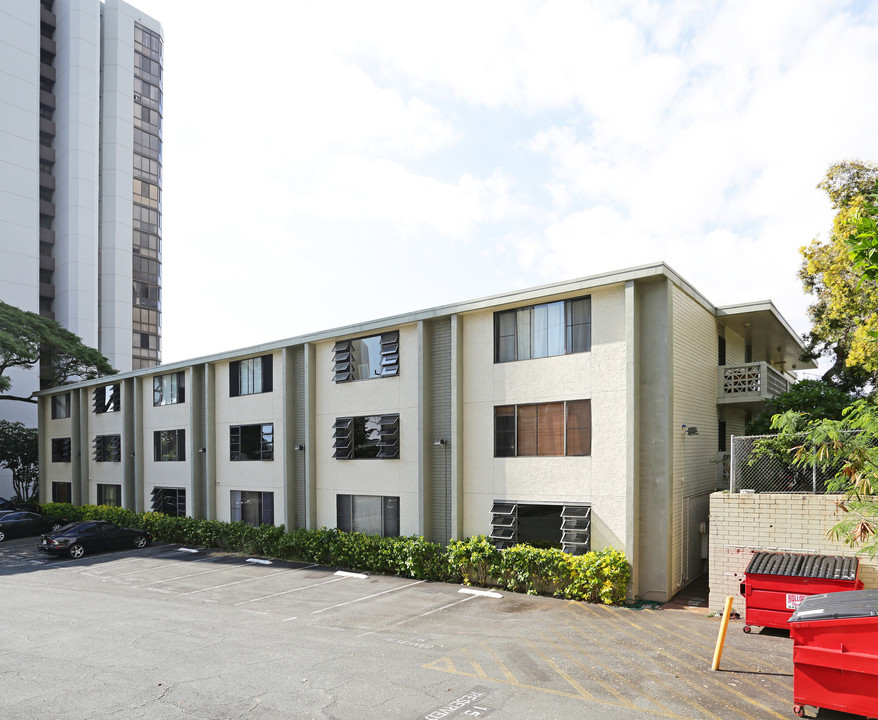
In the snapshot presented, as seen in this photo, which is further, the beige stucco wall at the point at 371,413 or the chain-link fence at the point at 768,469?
the beige stucco wall at the point at 371,413

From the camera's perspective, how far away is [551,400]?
17625 millimetres

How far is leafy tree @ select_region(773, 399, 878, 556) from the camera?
11398mm

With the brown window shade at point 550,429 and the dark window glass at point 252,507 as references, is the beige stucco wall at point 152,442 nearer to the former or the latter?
the dark window glass at point 252,507

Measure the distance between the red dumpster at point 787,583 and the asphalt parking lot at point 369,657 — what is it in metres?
0.44

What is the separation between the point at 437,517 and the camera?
1980 cm

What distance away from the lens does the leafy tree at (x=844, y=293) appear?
711 inches

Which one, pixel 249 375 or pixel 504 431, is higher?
pixel 249 375

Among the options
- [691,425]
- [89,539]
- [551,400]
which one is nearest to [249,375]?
[89,539]

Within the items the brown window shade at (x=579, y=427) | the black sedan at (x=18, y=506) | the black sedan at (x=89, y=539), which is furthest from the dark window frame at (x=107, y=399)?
the brown window shade at (x=579, y=427)

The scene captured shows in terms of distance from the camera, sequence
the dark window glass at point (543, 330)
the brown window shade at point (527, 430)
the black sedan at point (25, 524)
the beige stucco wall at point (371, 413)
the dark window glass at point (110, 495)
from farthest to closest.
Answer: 1. the dark window glass at point (110, 495)
2. the black sedan at point (25, 524)
3. the beige stucco wall at point (371, 413)
4. the brown window shade at point (527, 430)
5. the dark window glass at point (543, 330)

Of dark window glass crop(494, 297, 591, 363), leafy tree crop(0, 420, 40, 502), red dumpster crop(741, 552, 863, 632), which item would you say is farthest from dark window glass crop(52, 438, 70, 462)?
red dumpster crop(741, 552, 863, 632)

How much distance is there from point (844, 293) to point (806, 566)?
34.9 feet

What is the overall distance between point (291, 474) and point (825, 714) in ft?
61.3

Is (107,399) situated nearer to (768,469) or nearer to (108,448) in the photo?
(108,448)
